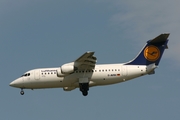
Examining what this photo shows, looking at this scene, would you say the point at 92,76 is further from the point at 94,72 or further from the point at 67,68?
the point at 67,68

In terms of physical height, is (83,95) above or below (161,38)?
below

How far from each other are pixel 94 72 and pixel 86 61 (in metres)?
1.37

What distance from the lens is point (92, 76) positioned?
186ft

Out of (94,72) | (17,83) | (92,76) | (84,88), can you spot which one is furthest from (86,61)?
(17,83)

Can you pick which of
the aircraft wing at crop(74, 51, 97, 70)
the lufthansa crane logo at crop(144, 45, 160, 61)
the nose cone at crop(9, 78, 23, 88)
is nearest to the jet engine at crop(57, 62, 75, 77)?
the aircraft wing at crop(74, 51, 97, 70)

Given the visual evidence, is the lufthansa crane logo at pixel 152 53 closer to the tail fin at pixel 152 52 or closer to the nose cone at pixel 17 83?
the tail fin at pixel 152 52

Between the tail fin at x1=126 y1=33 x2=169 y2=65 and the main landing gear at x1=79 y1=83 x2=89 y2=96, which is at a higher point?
the tail fin at x1=126 y1=33 x2=169 y2=65

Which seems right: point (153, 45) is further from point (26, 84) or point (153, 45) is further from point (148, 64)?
point (26, 84)

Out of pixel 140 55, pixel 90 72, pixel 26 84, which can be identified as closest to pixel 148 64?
pixel 140 55

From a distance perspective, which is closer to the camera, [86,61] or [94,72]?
[86,61]

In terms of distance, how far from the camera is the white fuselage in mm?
56375

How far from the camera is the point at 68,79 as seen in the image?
56656 millimetres

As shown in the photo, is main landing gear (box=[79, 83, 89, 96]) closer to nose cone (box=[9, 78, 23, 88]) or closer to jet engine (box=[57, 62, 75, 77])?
jet engine (box=[57, 62, 75, 77])

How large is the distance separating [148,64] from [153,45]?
5.12ft
